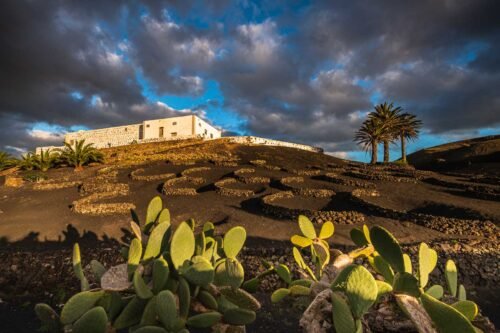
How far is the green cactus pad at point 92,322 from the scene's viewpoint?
8.86ft

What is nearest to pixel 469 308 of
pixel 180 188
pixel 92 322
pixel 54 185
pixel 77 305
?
pixel 92 322

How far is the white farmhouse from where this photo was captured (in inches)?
2042

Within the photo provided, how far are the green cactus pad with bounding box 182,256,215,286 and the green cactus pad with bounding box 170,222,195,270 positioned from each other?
16cm

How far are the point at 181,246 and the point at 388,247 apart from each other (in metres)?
2.02

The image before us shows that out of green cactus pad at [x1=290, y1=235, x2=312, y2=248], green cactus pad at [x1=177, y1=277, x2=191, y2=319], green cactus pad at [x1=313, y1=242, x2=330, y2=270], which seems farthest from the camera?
green cactus pad at [x1=290, y1=235, x2=312, y2=248]

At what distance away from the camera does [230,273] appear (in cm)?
339

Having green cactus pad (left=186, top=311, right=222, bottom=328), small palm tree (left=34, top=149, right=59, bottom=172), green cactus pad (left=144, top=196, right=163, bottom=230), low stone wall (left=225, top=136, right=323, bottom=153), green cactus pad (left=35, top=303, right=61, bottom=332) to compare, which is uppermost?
low stone wall (left=225, top=136, right=323, bottom=153)

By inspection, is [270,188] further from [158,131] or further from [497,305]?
[158,131]

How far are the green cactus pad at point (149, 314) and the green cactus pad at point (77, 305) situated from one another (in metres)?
0.53

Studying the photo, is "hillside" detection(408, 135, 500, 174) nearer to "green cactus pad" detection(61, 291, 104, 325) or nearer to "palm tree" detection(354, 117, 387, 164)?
"palm tree" detection(354, 117, 387, 164)

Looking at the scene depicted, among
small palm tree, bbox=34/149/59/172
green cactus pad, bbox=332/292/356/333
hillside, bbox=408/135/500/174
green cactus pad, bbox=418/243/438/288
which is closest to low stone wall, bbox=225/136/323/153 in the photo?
hillside, bbox=408/135/500/174

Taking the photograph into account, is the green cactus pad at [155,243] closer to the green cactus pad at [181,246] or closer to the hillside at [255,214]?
the green cactus pad at [181,246]

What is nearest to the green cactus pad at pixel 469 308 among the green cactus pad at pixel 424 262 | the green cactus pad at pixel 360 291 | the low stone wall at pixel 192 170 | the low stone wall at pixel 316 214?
the green cactus pad at pixel 424 262

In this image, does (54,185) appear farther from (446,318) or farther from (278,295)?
(446,318)
